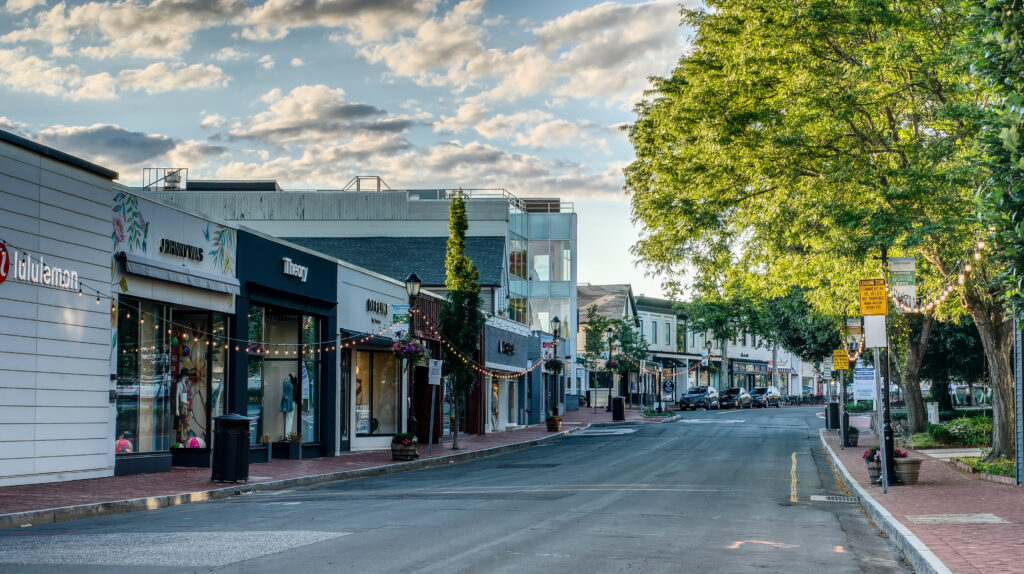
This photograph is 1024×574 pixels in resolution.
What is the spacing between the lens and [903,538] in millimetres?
11094

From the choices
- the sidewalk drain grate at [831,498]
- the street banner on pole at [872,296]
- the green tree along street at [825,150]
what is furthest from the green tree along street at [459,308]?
the street banner on pole at [872,296]

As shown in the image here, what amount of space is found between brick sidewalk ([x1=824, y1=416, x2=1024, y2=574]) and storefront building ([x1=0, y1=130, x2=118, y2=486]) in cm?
1389

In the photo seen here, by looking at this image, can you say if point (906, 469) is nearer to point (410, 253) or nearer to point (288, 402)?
point (288, 402)

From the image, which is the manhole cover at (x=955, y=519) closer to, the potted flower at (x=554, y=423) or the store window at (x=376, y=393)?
the store window at (x=376, y=393)

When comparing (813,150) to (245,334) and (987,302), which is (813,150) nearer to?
(987,302)

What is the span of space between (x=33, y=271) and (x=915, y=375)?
27.7 metres

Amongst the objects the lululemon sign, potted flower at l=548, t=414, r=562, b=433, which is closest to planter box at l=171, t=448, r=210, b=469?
the lululemon sign

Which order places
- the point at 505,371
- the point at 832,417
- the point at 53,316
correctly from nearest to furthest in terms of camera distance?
the point at 53,316 < the point at 832,417 < the point at 505,371

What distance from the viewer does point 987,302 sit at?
885 inches

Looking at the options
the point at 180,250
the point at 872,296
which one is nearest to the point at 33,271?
the point at 180,250

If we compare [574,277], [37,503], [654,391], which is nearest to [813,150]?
[37,503]

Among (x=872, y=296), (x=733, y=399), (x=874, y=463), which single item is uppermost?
(x=872, y=296)

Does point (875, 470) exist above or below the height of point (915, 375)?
below

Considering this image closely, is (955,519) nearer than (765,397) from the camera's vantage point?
Yes
